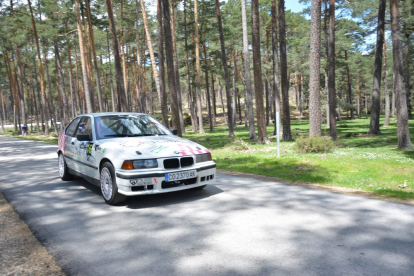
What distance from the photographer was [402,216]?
14.3 feet

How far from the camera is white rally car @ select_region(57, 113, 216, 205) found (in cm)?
486

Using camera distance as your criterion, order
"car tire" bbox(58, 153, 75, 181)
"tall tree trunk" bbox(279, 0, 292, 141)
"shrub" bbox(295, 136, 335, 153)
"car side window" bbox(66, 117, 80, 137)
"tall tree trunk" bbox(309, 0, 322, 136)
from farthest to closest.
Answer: "tall tree trunk" bbox(279, 0, 292, 141) < "tall tree trunk" bbox(309, 0, 322, 136) < "shrub" bbox(295, 136, 335, 153) < "car tire" bbox(58, 153, 75, 181) < "car side window" bbox(66, 117, 80, 137)

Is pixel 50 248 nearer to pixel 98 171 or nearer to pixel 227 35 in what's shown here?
pixel 98 171

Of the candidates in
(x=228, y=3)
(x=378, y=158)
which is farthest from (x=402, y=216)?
(x=228, y=3)

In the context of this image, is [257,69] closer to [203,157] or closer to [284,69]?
[284,69]

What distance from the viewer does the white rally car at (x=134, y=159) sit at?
4.86 meters

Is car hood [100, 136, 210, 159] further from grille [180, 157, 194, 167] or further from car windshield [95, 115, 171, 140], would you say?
car windshield [95, 115, 171, 140]

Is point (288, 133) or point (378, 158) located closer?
point (378, 158)

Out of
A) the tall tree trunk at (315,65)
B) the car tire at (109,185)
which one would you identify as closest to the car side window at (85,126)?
the car tire at (109,185)

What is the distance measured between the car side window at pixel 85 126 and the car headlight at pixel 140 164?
5.24ft

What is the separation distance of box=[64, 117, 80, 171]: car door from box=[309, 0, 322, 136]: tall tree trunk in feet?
29.1

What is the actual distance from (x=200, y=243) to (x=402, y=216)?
10.2 feet

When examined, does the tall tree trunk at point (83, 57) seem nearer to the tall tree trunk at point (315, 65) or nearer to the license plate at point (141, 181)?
the tall tree trunk at point (315, 65)

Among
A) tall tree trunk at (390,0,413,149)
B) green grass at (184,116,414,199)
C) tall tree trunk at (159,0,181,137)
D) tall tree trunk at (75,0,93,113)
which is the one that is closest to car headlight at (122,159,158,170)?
green grass at (184,116,414,199)
